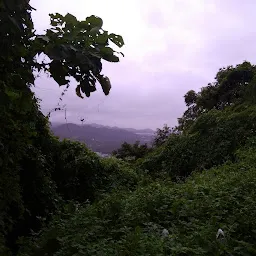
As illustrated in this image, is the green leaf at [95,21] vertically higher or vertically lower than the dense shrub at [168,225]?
higher

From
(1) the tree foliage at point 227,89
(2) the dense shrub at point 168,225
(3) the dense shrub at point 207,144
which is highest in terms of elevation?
(1) the tree foliage at point 227,89

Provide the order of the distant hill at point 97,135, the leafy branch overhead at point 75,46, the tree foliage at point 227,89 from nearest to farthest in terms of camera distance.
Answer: the leafy branch overhead at point 75,46 → the distant hill at point 97,135 → the tree foliage at point 227,89

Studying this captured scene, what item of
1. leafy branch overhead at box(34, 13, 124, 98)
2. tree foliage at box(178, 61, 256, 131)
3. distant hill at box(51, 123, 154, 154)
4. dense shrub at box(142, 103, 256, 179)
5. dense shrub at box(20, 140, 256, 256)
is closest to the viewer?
leafy branch overhead at box(34, 13, 124, 98)

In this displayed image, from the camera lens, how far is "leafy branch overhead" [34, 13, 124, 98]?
163cm

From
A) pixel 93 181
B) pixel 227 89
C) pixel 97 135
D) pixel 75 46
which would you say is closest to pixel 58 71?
pixel 75 46

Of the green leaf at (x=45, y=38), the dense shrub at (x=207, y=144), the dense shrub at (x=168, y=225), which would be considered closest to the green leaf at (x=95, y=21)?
the green leaf at (x=45, y=38)

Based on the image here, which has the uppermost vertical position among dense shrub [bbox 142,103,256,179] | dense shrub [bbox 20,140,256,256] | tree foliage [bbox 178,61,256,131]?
tree foliage [bbox 178,61,256,131]

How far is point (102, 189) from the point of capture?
988 cm

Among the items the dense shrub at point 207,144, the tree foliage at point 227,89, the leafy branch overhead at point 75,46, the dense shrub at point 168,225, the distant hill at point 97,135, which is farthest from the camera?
the tree foliage at point 227,89

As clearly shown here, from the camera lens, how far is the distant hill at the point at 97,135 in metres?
8.20

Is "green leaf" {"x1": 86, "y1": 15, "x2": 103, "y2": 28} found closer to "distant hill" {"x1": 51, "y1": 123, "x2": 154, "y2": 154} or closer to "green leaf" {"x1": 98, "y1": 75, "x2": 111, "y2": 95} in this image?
"green leaf" {"x1": 98, "y1": 75, "x2": 111, "y2": 95}

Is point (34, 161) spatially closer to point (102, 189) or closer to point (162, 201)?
point (162, 201)

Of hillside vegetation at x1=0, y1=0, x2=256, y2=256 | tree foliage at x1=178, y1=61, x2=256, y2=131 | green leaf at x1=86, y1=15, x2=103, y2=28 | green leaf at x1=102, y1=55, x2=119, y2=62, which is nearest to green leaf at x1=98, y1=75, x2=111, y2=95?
hillside vegetation at x1=0, y1=0, x2=256, y2=256

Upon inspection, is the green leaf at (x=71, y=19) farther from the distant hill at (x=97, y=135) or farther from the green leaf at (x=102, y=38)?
the distant hill at (x=97, y=135)
